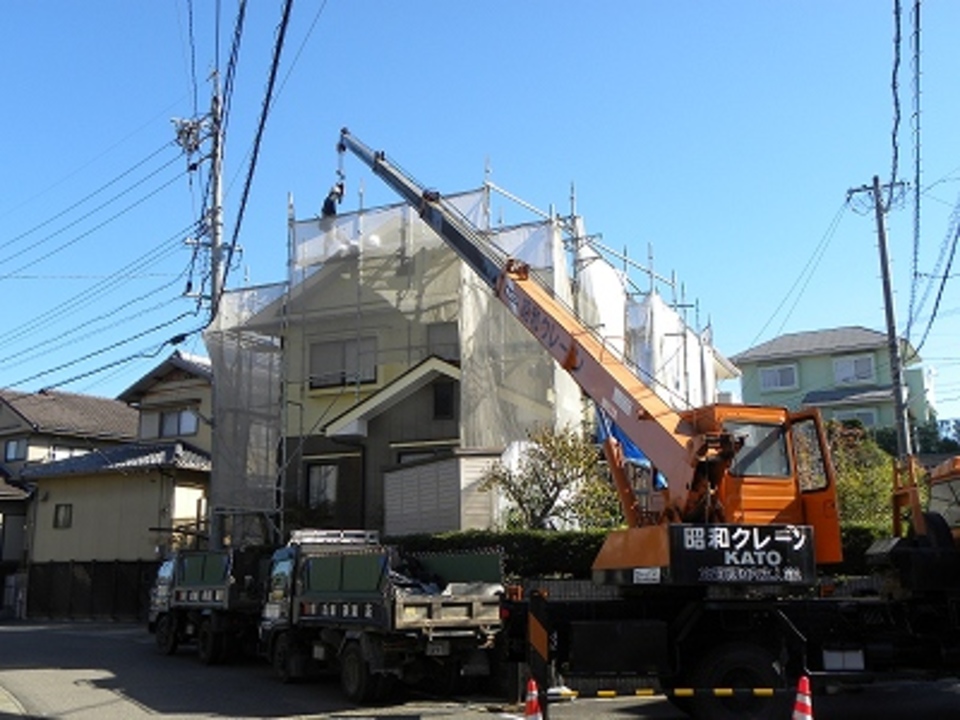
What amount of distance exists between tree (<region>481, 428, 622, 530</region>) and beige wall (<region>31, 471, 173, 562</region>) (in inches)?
661

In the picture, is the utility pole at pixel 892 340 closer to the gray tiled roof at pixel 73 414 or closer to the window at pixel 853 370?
the window at pixel 853 370

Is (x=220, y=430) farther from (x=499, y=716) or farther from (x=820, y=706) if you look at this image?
(x=820, y=706)

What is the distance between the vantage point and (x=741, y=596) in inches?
412

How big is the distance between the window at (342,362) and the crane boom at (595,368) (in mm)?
10526

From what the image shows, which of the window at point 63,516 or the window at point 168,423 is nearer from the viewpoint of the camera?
the window at point 63,516

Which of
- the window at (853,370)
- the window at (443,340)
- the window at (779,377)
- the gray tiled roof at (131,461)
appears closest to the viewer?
the window at (443,340)

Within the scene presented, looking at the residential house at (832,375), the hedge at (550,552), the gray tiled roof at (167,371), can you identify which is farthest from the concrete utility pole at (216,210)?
the residential house at (832,375)

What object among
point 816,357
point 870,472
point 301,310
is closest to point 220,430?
point 301,310

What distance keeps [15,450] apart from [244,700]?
3161 cm

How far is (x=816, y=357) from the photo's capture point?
54250 millimetres

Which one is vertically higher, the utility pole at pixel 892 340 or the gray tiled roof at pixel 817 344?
the gray tiled roof at pixel 817 344

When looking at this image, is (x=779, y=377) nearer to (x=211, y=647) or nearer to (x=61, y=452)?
(x=61, y=452)

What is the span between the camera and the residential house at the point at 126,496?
110 ft

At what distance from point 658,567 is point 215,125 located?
19145 mm
